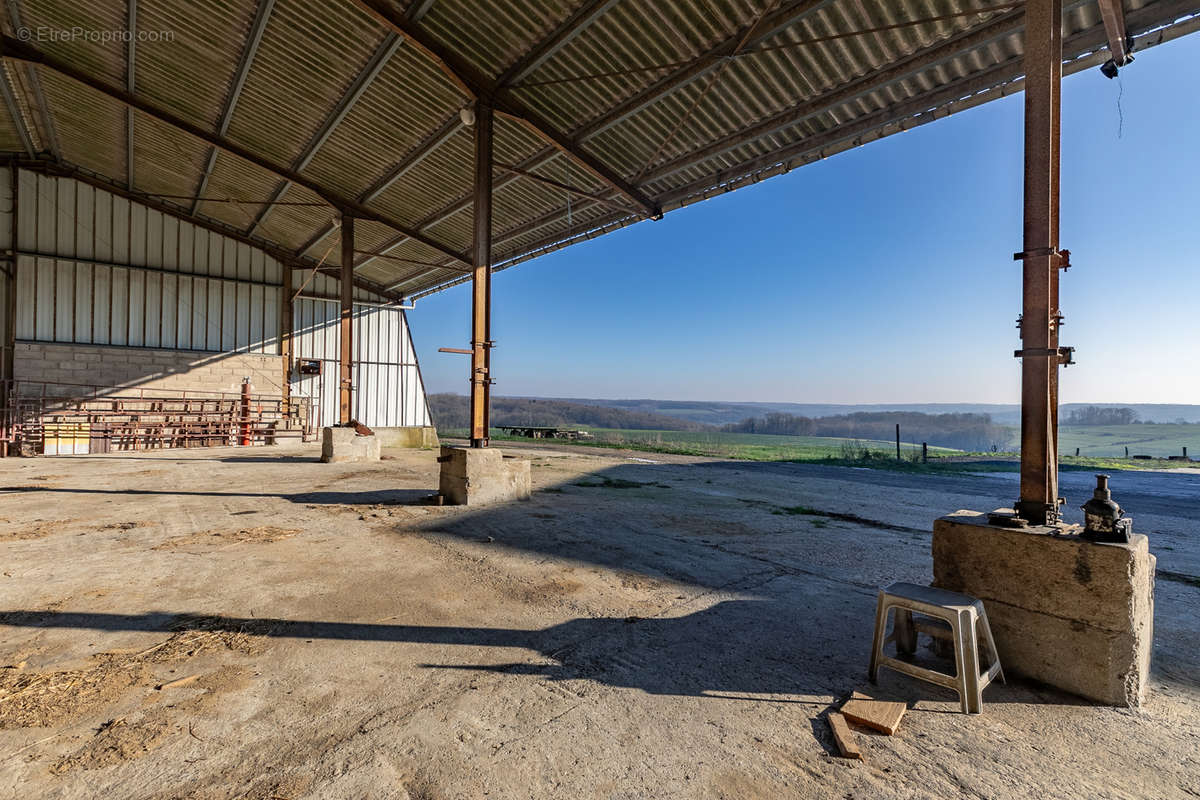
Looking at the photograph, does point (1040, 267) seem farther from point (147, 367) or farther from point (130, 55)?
point (147, 367)

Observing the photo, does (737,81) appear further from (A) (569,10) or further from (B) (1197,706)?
(B) (1197,706)

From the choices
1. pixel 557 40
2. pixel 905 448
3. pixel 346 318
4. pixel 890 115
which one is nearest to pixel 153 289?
pixel 346 318

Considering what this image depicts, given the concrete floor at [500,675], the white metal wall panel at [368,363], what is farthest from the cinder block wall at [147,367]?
the concrete floor at [500,675]

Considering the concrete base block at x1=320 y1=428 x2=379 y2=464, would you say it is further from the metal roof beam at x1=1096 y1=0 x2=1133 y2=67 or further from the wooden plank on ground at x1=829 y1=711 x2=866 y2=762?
the metal roof beam at x1=1096 y1=0 x2=1133 y2=67

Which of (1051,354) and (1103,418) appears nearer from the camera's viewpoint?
(1051,354)

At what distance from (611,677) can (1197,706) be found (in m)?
2.93

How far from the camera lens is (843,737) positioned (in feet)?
7.35

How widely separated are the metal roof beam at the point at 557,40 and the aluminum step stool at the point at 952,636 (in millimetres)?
7380

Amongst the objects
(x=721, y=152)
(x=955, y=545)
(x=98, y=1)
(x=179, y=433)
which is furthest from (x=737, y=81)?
(x=179, y=433)

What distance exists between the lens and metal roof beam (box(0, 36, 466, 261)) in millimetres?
10023

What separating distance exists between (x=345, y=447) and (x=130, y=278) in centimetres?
1128

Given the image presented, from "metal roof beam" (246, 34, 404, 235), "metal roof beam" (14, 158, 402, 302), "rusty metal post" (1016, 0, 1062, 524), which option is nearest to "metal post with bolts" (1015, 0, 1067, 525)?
"rusty metal post" (1016, 0, 1062, 524)

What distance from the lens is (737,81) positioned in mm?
7488

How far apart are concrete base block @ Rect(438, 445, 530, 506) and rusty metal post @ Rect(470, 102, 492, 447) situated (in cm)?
36
